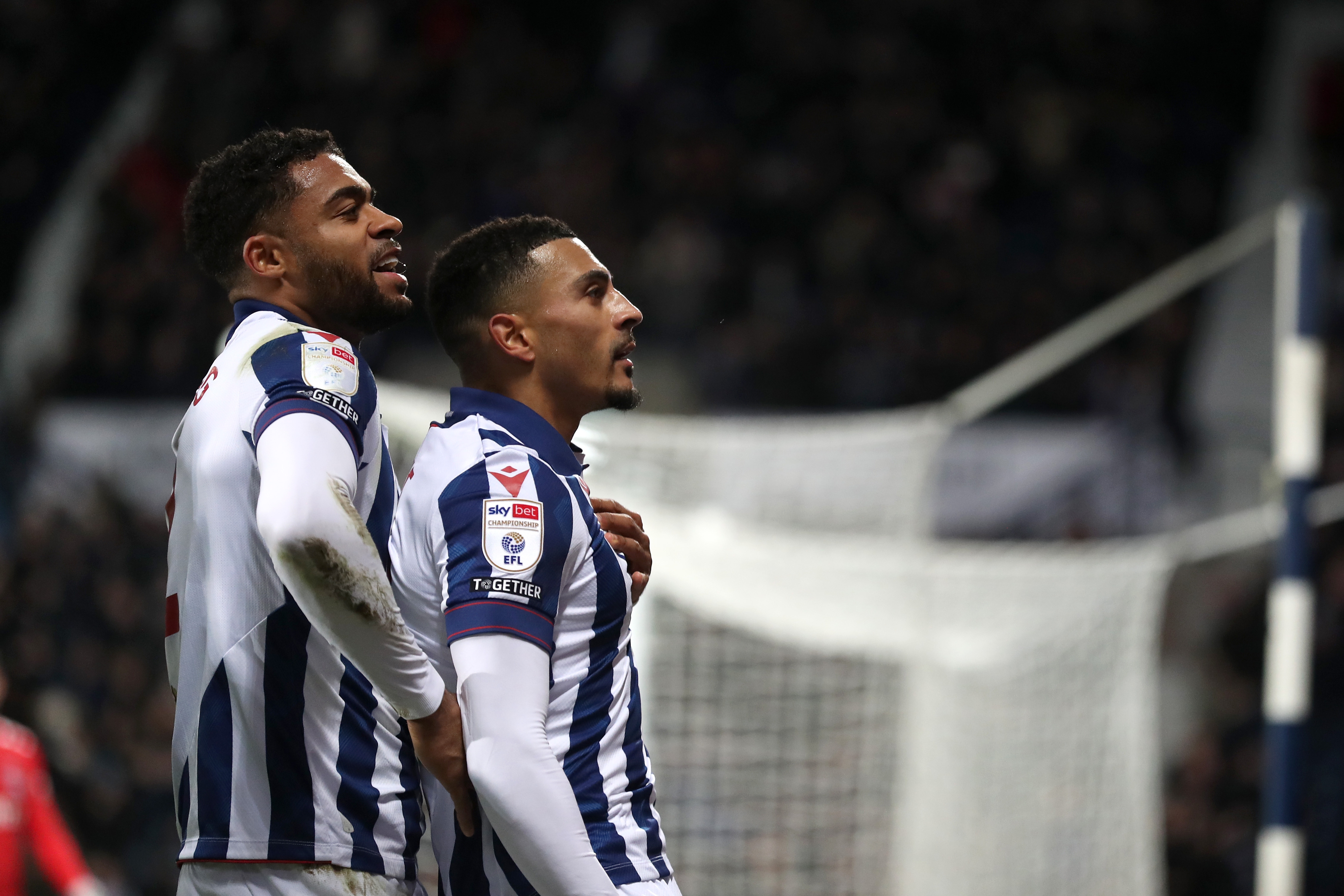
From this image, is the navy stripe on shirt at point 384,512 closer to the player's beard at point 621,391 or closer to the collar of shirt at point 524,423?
the collar of shirt at point 524,423

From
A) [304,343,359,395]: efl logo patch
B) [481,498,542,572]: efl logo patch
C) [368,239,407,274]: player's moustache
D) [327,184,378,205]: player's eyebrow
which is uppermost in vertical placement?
[327,184,378,205]: player's eyebrow

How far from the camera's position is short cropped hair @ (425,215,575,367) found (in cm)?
234

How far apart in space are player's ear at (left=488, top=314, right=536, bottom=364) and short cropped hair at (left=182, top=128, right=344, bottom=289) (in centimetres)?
37

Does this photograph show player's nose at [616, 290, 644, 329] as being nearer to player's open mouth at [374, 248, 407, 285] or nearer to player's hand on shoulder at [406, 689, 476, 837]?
player's open mouth at [374, 248, 407, 285]

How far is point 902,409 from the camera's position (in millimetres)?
9570

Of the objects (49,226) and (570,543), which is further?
(49,226)

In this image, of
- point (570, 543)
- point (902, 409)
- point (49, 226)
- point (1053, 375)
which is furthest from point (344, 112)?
point (570, 543)

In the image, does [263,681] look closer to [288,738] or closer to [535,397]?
[288,738]

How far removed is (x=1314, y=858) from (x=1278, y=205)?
4.75 metres

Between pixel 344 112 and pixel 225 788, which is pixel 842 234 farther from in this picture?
pixel 225 788

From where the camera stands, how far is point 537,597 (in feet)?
6.57

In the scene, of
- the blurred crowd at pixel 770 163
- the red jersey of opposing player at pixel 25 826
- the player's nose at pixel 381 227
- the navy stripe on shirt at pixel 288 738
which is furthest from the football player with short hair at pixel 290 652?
the blurred crowd at pixel 770 163

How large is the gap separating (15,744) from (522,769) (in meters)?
4.04

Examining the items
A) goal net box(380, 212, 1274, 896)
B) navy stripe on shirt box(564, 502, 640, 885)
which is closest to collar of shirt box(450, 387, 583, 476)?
navy stripe on shirt box(564, 502, 640, 885)
